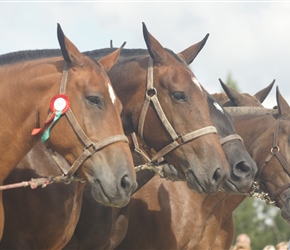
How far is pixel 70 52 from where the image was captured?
597 cm

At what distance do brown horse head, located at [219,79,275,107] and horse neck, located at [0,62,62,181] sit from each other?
3.90m

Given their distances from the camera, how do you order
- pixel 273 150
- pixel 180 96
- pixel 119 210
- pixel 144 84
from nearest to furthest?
pixel 180 96 → pixel 144 84 → pixel 119 210 → pixel 273 150

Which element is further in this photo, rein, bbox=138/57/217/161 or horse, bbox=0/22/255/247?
horse, bbox=0/22/255/247

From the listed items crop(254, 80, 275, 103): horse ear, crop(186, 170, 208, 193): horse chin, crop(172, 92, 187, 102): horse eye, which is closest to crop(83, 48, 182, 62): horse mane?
crop(172, 92, 187, 102): horse eye

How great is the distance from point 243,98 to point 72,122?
432 cm

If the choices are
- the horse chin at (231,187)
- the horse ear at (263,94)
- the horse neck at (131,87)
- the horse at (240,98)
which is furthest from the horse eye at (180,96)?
the horse ear at (263,94)

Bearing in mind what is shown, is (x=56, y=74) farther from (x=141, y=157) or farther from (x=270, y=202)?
(x=270, y=202)

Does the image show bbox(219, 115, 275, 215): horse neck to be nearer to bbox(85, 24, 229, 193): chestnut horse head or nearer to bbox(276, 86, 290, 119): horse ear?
bbox(276, 86, 290, 119): horse ear

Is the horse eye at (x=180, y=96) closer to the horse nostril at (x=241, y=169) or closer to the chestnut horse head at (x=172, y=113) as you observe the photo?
the chestnut horse head at (x=172, y=113)

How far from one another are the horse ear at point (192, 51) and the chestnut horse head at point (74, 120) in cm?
171

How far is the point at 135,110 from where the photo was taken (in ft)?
23.1

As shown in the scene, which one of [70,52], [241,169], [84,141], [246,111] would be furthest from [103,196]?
[246,111]

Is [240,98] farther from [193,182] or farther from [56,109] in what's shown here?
[56,109]

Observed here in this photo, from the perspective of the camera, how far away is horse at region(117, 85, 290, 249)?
330 inches
